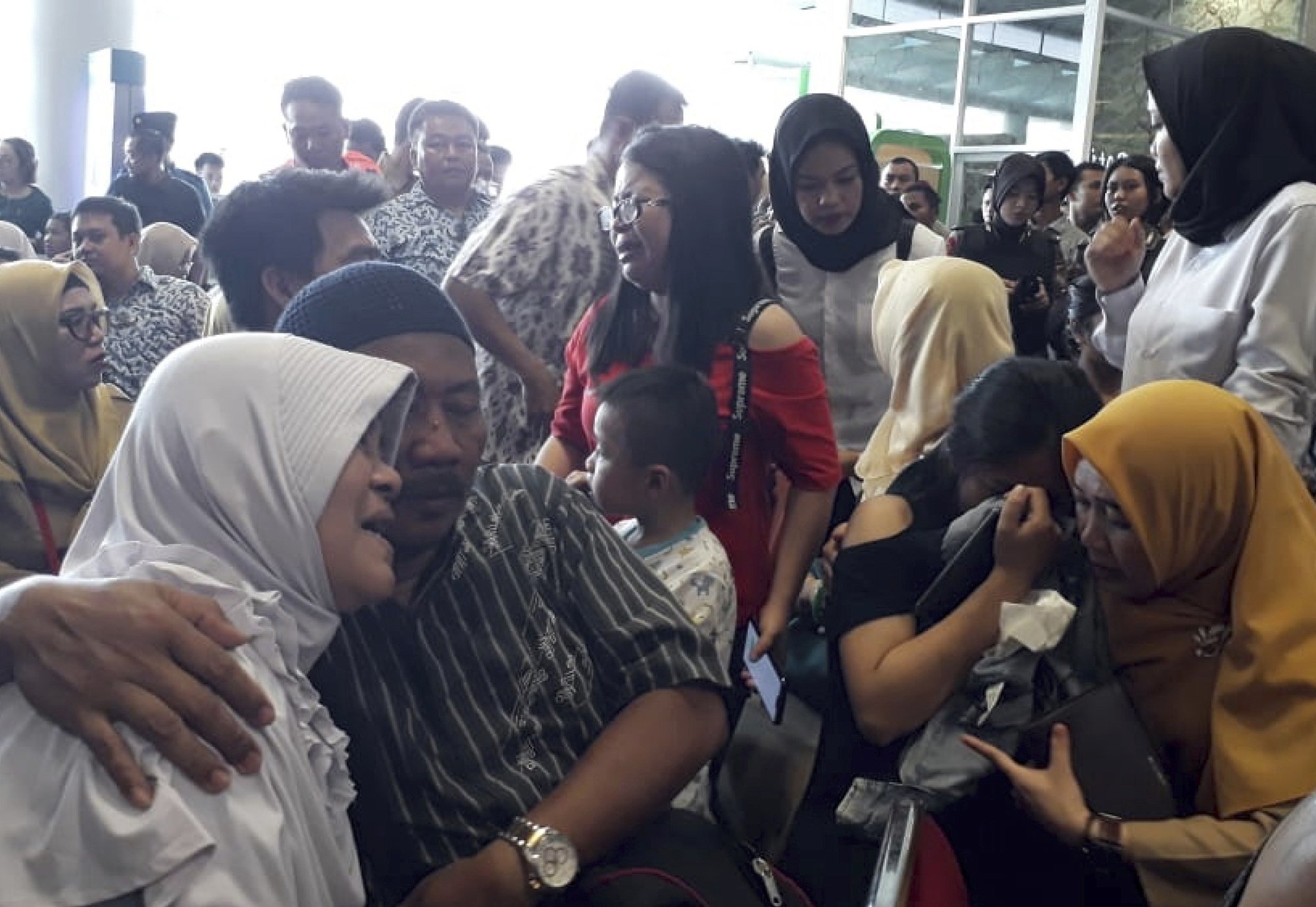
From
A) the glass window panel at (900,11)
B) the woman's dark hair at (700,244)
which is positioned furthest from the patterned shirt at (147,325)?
the glass window panel at (900,11)

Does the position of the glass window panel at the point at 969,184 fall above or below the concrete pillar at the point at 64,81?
below

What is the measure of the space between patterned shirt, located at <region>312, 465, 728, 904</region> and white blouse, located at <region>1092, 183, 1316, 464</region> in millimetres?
1338

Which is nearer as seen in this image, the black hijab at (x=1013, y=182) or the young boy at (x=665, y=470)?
the young boy at (x=665, y=470)

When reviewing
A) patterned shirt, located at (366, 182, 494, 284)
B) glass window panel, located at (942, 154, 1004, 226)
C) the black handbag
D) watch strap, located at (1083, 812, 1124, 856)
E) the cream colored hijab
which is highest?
patterned shirt, located at (366, 182, 494, 284)

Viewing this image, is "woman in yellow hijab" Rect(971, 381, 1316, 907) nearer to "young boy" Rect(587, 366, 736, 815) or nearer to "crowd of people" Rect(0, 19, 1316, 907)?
"crowd of people" Rect(0, 19, 1316, 907)

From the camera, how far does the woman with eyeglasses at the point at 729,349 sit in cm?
224

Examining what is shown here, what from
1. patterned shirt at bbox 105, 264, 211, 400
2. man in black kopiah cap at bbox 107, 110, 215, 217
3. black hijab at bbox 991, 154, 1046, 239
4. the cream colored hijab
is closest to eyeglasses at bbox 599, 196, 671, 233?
patterned shirt at bbox 105, 264, 211, 400

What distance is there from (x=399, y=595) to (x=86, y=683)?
45cm

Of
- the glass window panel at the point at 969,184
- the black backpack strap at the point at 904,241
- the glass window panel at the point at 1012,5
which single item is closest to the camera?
the black backpack strap at the point at 904,241

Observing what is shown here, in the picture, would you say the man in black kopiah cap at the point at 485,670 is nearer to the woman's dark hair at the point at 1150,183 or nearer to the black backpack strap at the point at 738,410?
the black backpack strap at the point at 738,410

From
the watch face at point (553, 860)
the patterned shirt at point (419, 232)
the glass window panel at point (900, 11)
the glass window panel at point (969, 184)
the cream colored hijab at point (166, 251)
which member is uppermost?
the glass window panel at point (900, 11)

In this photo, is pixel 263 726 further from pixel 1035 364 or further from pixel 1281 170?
pixel 1281 170

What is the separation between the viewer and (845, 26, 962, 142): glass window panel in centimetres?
1066

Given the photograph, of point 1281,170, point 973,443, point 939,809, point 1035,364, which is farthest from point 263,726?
point 1281,170
